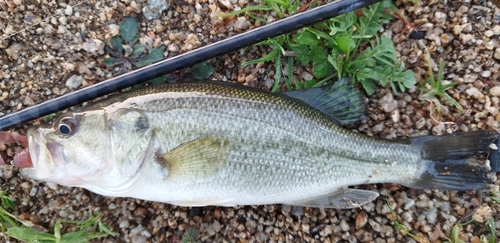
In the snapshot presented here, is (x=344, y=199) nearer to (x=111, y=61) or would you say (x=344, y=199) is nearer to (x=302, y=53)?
(x=302, y=53)

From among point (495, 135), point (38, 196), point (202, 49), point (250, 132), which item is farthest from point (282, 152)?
point (38, 196)

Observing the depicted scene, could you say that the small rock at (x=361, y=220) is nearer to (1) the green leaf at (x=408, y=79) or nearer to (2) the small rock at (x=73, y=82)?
(1) the green leaf at (x=408, y=79)

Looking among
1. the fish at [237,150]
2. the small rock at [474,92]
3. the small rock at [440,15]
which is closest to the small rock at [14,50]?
the fish at [237,150]

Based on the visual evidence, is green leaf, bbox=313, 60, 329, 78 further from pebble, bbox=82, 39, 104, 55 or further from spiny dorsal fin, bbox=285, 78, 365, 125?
pebble, bbox=82, 39, 104, 55

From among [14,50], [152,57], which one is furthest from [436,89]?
[14,50]

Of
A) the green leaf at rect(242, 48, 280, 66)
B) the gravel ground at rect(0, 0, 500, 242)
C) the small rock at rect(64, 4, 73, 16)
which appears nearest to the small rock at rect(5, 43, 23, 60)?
the gravel ground at rect(0, 0, 500, 242)
